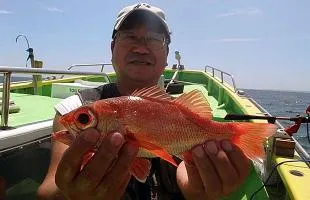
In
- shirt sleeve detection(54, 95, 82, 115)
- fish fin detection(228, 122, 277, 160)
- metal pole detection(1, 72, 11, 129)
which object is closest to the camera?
fish fin detection(228, 122, 277, 160)

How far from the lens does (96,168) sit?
81.0 inches

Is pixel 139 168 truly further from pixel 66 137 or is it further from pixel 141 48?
pixel 141 48

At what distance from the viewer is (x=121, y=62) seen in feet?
10.6

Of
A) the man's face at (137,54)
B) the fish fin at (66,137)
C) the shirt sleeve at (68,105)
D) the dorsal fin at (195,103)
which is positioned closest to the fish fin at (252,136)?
the dorsal fin at (195,103)

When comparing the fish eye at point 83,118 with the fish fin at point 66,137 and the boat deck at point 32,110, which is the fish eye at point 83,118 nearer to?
the fish fin at point 66,137

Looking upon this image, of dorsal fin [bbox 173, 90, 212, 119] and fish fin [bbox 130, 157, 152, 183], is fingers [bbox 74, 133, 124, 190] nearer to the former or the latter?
fish fin [bbox 130, 157, 152, 183]

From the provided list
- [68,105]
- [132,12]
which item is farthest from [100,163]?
[132,12]

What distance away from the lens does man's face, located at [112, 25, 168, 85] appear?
3.19 m

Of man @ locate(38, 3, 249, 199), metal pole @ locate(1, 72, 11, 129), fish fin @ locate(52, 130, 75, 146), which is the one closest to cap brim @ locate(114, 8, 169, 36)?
man @ locate(38, 3, 249, 199)

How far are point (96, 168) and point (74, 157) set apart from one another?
0.47ft

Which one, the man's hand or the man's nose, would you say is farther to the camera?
the man's nose

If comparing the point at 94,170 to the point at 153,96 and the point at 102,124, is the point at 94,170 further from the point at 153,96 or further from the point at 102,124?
the point at 153,96

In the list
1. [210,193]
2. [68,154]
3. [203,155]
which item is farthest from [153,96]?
[210,193]

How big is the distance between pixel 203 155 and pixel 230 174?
0.81ft
